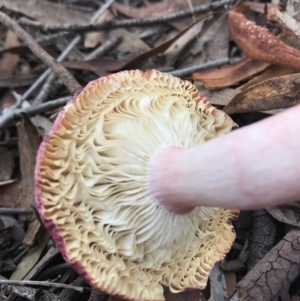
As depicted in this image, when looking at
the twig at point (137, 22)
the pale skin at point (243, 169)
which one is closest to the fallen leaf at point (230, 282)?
the pale skin at point (243, 169)

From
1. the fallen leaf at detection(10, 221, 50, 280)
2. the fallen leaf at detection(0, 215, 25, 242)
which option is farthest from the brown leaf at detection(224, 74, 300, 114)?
the fallen leaf at detection(0, 215, 25, 242)

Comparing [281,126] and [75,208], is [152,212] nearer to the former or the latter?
[75,208]

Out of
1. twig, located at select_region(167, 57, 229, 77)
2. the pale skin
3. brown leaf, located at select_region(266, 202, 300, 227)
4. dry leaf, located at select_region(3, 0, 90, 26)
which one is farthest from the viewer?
dry leaf, located at select_region(3, 0, 90, 26)

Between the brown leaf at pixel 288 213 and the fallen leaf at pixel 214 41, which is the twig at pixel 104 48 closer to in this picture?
the fallen leaf at pixel 214 41

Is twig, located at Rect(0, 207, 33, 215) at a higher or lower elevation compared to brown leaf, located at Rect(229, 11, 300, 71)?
lower

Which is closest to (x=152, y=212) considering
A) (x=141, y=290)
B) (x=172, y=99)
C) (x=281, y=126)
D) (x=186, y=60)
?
(x=141, y=290)

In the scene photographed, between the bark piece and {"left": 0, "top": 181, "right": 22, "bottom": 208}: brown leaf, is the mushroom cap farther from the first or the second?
{"left": 0, "top": 181, "right": 22, "bottom": 208}: brown leaf

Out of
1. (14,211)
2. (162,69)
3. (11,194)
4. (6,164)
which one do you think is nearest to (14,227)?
(14,211)

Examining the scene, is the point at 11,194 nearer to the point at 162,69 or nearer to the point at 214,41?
the point at 162,69
